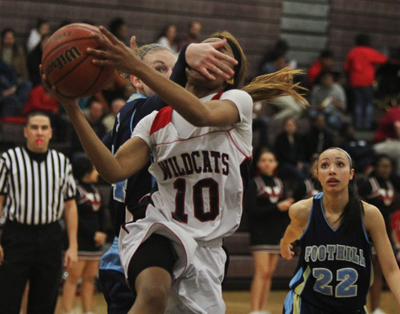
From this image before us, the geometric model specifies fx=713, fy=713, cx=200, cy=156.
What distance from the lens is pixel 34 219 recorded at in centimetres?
533

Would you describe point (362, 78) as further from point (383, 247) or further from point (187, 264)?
point (187, 264)

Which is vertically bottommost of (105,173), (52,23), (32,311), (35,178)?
(32,311)

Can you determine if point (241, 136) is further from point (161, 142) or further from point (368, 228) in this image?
point (368, 228)

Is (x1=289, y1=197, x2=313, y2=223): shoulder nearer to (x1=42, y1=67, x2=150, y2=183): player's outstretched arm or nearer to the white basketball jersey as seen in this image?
the white basketball jersey

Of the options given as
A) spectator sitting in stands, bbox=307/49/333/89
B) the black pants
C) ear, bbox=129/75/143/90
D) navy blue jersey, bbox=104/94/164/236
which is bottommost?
the black pants

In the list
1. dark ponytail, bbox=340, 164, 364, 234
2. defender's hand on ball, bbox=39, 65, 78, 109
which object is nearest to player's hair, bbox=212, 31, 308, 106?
defender's hand on ball, bbox=39, 65, 78, 109

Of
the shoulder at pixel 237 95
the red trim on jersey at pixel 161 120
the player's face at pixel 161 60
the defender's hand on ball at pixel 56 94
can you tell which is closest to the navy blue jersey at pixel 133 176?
the player's face at pixel 161 60

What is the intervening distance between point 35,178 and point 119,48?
3230 millimetres

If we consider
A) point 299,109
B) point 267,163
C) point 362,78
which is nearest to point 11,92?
point 267,163

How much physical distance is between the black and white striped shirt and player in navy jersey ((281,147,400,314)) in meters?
2.24

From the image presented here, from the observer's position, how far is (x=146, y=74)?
2492 millimetres

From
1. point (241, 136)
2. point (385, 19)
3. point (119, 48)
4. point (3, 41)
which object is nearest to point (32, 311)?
point (241, 136)

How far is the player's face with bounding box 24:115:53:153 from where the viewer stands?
5492mm

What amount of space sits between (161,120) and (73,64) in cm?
52
